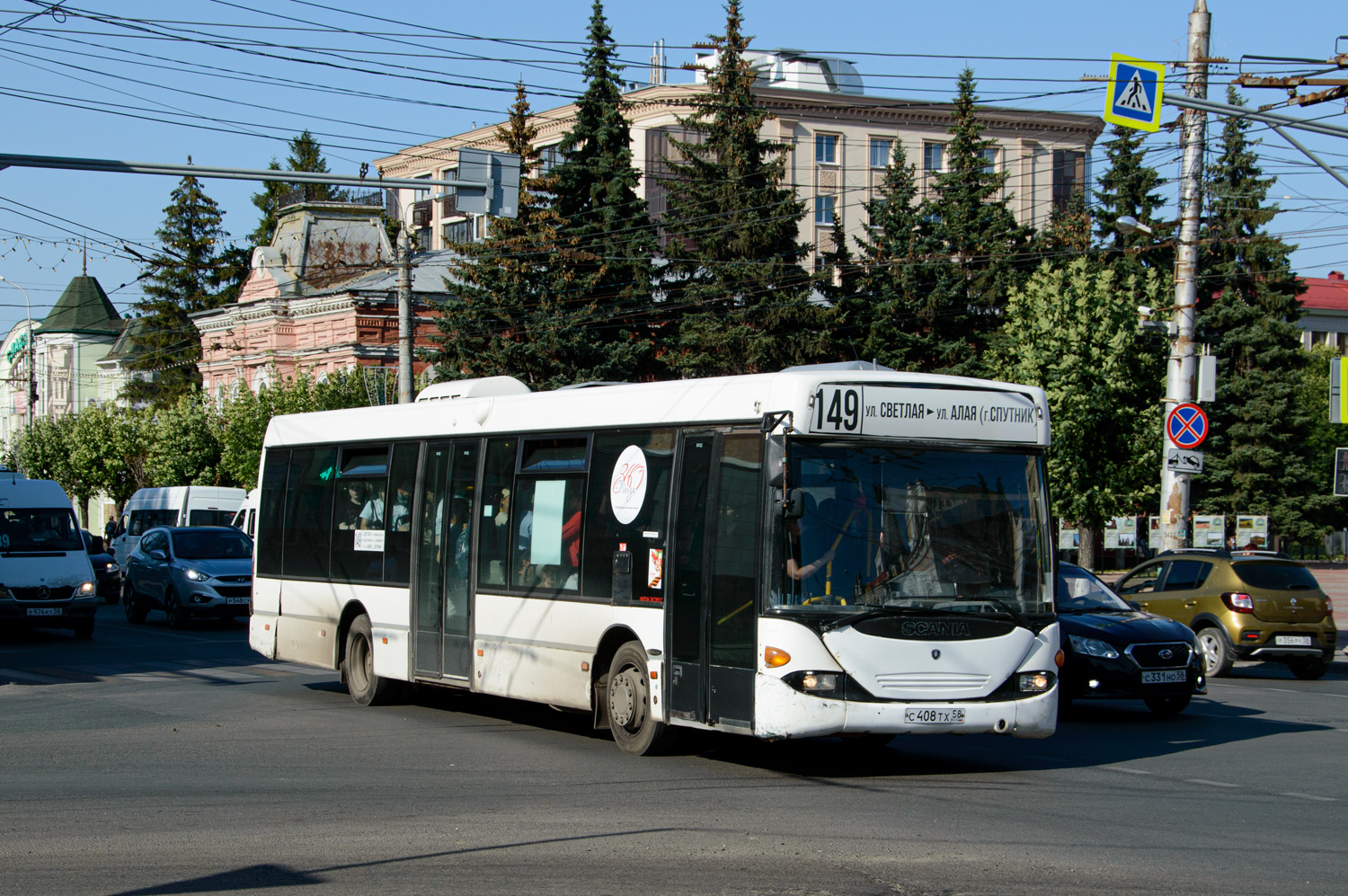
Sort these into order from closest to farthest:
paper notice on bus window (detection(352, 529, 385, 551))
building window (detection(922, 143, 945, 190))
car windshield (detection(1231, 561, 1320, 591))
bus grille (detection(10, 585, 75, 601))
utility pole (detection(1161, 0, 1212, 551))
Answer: paper notice on bus window (detection(352, 529, 385, 551)) < car windshield (detection(1231, 561, 1320, 591)) < utility pole (detection(1161, 0, 1212, 551)) < bus grille (detection(10, 585, 75, 601)) < building window (detection(922, 143, 945, 190))

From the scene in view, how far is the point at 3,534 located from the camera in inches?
923

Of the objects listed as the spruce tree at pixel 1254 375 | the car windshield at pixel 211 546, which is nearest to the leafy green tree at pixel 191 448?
the car windshield at pixel 211 546

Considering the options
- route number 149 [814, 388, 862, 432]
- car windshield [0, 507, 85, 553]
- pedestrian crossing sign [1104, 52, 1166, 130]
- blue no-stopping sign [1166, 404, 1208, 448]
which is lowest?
car windshield [0, 507, 85, 553]

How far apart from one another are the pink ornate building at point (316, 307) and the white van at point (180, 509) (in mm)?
10506

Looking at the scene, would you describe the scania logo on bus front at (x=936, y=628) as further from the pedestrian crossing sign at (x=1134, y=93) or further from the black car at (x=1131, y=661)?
the pedestrian crossing sign at (x=1134, y=93)

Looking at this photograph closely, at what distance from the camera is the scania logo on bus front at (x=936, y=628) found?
32.8 ft

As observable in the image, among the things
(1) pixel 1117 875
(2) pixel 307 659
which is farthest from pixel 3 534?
(1) pixel 1117 875

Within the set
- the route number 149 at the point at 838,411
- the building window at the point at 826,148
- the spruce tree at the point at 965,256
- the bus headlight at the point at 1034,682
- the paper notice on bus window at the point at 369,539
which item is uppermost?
the building window at the point at 826,148

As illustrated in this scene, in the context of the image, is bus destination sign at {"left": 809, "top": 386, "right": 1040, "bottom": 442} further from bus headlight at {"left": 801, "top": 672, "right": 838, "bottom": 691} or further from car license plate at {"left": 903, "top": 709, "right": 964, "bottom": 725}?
car license plate at {"left": 903, "top": 709, "right": 964, "bottom": 725}

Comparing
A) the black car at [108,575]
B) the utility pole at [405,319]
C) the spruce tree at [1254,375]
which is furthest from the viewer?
the spruce tree at [1254,375]

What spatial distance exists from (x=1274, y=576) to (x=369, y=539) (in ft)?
38.1

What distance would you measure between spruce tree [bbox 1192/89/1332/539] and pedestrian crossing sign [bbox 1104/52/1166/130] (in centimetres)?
4049

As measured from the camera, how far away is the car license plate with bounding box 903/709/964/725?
→ 10.0m

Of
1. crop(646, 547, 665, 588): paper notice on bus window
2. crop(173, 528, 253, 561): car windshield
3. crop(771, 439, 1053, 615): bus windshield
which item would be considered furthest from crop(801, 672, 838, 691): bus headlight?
crop(173, 528, 253, 561): car windshield
